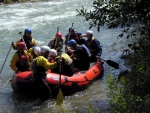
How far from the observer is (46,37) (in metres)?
16.2

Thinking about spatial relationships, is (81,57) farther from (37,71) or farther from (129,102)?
(129,102)

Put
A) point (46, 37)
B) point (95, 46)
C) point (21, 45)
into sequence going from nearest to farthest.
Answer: point (21, 45)
point (95, 46)
point (46, 37)

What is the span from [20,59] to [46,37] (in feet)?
24.9

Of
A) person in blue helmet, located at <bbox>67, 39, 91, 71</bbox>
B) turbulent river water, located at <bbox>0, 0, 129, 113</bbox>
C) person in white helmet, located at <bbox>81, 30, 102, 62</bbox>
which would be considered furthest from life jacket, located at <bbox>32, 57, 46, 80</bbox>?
person in white helmet, located at <bbox>81, 30, 102, 62</bbox>

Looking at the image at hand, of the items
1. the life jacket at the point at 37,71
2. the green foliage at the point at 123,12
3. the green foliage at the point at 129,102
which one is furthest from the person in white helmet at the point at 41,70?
the green foliage at the point at 129,102

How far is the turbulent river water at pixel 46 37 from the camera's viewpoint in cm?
819

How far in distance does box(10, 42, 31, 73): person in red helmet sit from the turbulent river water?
0.79 m

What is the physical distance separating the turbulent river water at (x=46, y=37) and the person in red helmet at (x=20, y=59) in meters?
0.79

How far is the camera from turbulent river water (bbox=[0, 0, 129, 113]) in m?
8.19

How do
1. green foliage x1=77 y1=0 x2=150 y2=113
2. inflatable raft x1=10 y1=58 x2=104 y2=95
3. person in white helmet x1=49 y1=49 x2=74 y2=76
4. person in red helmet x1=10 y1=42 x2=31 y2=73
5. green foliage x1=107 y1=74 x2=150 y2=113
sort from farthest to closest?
person in red helmet x1=10 y1=42 x2=31 y2=73
person in white helmet x1=49 y1=49 x2=74 y2=76
inflatable raft x1=10 y1=58 x2=104 y2=95
green foliage x1=77 y1=0 x2=150 y2=113
green foliage x1=107 y1=74 x2=150 y2=113

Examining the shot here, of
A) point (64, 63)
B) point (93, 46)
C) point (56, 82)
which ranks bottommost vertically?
point (56, 82)

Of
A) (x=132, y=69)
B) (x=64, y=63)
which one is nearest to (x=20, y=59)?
(x=64, y=63)

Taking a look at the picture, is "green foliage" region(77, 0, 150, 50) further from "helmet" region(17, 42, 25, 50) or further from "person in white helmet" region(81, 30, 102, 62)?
"person in white helmet" region(81, 30, 102, 62)

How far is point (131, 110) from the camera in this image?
4.07 m
